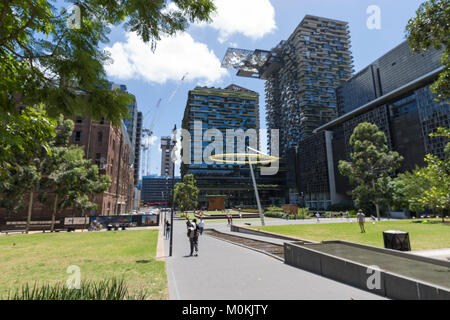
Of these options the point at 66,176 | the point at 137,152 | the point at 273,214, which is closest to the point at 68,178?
the point at 66,176

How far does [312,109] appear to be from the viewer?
116375 mm

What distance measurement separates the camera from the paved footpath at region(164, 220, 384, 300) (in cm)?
664

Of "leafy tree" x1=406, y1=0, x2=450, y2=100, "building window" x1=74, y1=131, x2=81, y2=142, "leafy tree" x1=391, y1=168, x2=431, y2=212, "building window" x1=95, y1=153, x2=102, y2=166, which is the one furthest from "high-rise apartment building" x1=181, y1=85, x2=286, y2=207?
"leafy tree" x1=406, y1=0, x2=450, y2=100

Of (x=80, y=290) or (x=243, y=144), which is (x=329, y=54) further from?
(x=80, y=290)

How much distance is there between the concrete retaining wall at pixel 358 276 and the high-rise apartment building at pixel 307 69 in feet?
360

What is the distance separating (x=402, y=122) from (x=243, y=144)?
86581mm

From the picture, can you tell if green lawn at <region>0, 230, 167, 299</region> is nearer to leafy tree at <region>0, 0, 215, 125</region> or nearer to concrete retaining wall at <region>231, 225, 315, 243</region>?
leafy tree at <region>0, 0, 215, 125</region>

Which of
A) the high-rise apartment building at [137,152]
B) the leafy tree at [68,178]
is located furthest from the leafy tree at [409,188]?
the high-rise apartment building at [137,152]

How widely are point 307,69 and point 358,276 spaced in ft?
423

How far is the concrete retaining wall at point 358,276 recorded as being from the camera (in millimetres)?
5445

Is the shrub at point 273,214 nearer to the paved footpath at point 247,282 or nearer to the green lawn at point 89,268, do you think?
the green lawn at point 89,268

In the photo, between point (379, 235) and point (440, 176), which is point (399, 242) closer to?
point (440, 176)

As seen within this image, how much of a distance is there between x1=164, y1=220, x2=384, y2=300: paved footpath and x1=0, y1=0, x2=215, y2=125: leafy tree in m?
5.45

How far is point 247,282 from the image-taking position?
7.92 meters
